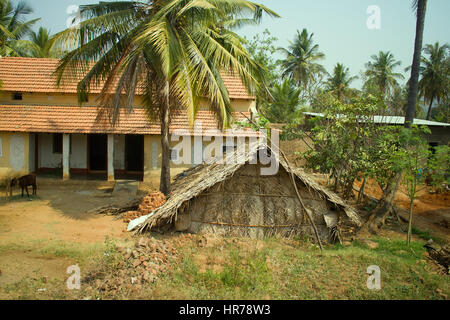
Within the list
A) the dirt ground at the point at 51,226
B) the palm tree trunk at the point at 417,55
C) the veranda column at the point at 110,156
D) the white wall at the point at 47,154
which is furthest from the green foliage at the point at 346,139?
the white wall at the point at 47,154

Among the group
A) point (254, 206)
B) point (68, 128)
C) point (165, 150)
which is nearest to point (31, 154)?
point (68, 128)

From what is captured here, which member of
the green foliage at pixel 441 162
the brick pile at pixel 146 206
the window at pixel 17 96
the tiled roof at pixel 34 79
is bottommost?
the brick pile at pixel 146 206

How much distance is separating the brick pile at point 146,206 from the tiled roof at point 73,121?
178 inches

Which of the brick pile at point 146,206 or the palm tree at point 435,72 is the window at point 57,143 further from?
the palm tree at point 435,72

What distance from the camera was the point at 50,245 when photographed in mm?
7449

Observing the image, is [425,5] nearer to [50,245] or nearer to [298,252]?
[298,252]

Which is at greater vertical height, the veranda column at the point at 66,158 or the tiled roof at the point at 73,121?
the tiled roof at the point at 73,121

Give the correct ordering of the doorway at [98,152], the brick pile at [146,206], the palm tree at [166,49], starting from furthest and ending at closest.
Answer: the doorway at [98,152] → the brick pile at [146,206] → the palm tree at [166,49]

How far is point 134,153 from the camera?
52.8 ft

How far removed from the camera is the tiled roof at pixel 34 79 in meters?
14.4

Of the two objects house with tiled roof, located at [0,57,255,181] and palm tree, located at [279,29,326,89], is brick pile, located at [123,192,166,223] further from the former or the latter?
palm tree, located at [279,29,326,89]

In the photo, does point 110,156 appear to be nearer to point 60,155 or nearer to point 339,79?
point 60,155
